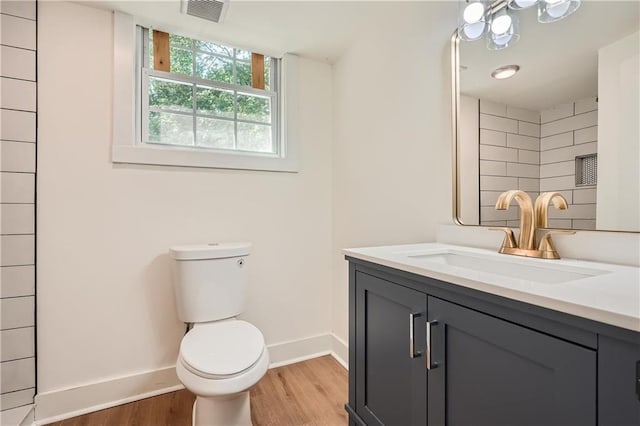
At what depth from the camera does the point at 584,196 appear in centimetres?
93

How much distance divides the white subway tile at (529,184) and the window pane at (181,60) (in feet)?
6.33

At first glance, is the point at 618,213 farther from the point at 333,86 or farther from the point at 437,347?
the point at 333,86

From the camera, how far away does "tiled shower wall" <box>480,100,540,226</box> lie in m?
1.08

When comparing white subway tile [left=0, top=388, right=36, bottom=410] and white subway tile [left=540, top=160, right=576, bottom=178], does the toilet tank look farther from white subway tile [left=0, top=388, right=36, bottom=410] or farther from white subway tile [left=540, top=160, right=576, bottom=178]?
white subway tile [left=540, top=160, right=576, bottom=178]

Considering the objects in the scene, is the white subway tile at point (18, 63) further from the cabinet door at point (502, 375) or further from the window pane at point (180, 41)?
the cabinet door at point (502, 375)

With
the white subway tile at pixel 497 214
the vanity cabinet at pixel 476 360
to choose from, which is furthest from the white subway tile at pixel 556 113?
the vanity cabinet at pixel 476 360

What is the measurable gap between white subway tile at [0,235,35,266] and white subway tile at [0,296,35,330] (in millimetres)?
176

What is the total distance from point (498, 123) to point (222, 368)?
4.71 feet

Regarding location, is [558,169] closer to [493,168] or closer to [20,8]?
[493,168]

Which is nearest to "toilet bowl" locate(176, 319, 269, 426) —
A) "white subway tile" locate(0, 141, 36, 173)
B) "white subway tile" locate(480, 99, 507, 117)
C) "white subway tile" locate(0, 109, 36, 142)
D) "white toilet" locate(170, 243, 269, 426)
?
"white toilet" locate(170, 243, 269, 426)

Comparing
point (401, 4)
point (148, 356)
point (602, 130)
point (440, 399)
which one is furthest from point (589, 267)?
point (148, 356)

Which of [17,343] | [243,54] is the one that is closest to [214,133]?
[243,54]

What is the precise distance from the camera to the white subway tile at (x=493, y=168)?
1173 mm

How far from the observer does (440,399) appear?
80 cm
